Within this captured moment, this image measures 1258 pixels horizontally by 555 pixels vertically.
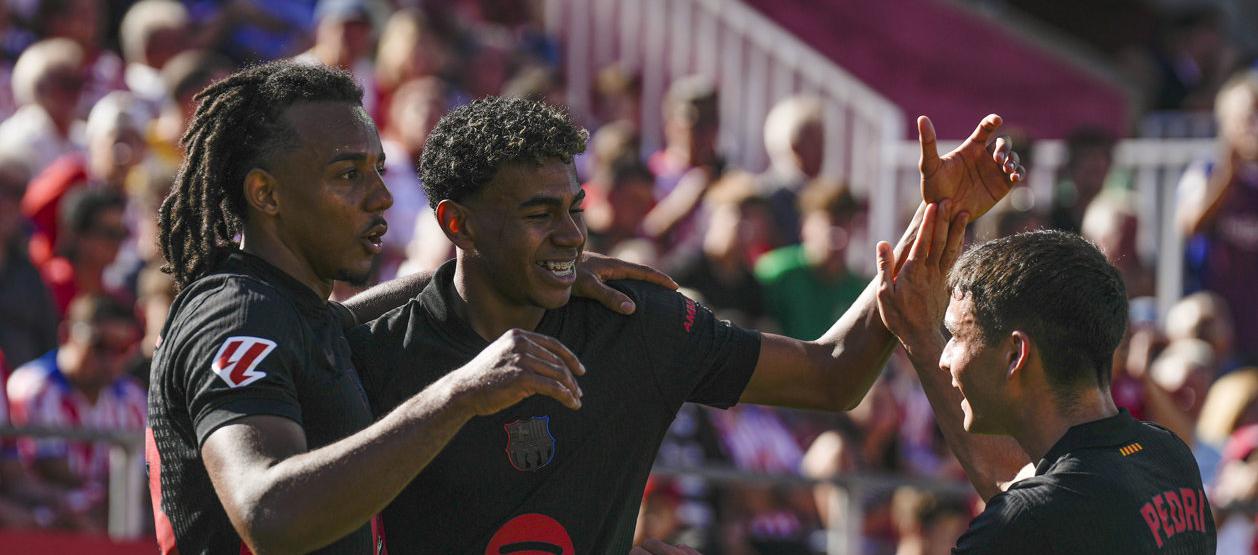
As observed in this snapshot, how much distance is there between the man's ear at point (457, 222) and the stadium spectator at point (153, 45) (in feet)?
18.2

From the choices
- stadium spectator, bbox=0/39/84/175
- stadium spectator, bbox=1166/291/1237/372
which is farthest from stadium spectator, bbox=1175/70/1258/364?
stadium spectator, bbox=0/39/84/175

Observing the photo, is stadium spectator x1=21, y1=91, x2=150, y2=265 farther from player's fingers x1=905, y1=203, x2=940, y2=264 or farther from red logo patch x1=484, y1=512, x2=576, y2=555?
player's fingers x1=905, y1=203, x2=940, y2=264

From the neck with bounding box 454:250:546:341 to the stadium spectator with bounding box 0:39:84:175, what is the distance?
5.08 m

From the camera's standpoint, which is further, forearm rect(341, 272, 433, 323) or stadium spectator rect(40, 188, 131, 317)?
stadium spectator rect(40, 188, 131, 317)

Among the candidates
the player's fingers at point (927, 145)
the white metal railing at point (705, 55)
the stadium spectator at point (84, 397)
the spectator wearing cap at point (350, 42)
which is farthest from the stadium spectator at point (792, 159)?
the player's fingers at point (927, 145)

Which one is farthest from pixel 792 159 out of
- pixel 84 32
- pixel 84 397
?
pixel 84 397

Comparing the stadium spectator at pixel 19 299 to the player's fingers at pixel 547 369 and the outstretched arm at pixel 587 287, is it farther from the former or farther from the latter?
the player's fingers at pixel 547 369

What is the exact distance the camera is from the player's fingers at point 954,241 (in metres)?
4.67

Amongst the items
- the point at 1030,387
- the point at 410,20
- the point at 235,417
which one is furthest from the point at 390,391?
the point at 410,20

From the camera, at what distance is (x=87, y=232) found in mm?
8273

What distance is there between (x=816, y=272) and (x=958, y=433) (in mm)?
5160

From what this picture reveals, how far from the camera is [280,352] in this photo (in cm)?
367

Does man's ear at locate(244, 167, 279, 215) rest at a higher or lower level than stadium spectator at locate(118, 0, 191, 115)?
lower

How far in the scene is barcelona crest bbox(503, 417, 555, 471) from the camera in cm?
437
